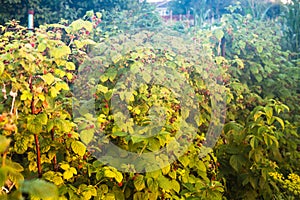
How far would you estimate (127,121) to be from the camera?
69.2 inches

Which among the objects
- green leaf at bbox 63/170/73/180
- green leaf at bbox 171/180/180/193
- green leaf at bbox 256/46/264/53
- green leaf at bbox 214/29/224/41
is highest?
green leaf at bbox 214/29/224/41

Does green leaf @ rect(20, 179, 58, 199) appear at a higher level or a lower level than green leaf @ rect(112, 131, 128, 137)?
higher

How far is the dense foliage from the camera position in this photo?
4.59 feet

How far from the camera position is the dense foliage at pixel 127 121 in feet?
4.59

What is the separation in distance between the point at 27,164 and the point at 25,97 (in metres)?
0.43

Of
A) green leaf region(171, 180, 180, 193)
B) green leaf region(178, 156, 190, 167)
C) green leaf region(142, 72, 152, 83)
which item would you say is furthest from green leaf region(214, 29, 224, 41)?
green leaf region(171, 180, 180, 193)

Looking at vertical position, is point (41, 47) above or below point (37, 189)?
above

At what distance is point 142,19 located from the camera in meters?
3.47

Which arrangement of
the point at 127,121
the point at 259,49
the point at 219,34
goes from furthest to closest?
the point at 259,49, the point at 219,34, the point at 127,121

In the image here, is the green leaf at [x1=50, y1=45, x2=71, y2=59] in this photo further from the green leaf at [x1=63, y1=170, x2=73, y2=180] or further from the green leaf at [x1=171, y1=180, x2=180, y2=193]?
the green leaf at [x1=171, y1=180, x2=180, y2=193]

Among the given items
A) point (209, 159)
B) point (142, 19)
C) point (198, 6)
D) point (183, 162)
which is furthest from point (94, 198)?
point (198, 6)

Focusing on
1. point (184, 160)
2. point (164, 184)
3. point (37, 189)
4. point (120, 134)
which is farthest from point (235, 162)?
point (37, 189)

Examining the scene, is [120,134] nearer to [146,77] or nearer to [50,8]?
[146,77]

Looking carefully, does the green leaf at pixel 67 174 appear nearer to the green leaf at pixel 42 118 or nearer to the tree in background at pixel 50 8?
the green leaf at pixel 42 118
